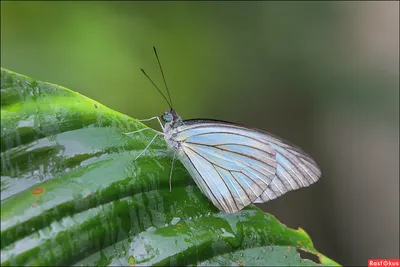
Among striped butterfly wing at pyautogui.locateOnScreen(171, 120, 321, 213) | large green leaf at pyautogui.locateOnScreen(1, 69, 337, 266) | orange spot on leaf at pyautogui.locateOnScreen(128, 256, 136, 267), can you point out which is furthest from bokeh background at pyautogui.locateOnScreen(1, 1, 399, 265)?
orange spot on leaf at pyautogui.locateOnScreen(128, 256, 136, 267)

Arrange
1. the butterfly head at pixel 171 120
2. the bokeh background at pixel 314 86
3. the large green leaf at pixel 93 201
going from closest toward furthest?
the large green leaf at pixel 93 201
the butterfly head at pixel 171 120
the bokeh background at pixel 314 86

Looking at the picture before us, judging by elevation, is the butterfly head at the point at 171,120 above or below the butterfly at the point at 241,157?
above

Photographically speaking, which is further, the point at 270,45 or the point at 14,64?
the point at 270,45

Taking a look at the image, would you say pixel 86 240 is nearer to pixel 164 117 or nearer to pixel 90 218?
pixel 90 218

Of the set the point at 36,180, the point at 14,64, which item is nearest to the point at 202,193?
the point at 36,180

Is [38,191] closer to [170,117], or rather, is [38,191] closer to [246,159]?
[170,117]

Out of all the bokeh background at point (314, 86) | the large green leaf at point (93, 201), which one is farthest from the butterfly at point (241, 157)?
the bokeh background at point (314, 86)

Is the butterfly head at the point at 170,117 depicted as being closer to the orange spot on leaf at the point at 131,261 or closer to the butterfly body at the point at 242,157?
the butterfly body at the point at 242,157

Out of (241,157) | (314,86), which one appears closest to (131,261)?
(241,157)
